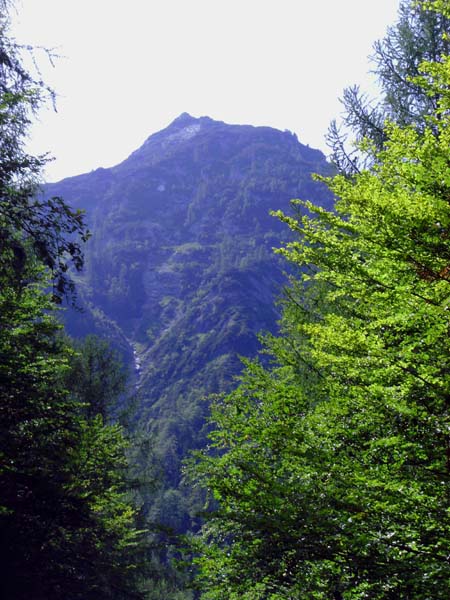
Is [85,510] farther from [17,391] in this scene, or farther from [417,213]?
[417,213]

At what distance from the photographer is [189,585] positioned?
230 inches

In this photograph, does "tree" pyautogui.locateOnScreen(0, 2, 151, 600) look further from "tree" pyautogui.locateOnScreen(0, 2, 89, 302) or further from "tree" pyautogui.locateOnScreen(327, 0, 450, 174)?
"tree" pyautogui.locateOnScreen(327, 0, 450, 174)

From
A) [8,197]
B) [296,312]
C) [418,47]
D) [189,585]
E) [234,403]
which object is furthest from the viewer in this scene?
[418,47]

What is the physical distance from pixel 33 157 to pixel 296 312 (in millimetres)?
5925

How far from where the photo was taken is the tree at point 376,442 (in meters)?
4.16

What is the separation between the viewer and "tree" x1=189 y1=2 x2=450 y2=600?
416cm

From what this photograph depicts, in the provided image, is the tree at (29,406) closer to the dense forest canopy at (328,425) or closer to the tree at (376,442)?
the dense forest canopy at (328,425)

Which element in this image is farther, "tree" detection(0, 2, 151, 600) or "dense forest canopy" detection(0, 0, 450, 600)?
"tree" detection(0, 2, 151, 600)

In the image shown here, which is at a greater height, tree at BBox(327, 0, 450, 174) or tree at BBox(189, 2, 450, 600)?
tree at BBox(327, 0, 450, 174)


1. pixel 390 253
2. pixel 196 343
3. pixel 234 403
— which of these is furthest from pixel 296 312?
pixel 196 343

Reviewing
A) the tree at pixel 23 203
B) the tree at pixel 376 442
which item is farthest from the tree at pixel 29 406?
the tree at pixel 376 442

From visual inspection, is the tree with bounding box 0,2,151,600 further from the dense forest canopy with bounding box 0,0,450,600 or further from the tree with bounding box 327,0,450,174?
the tree with bounding box 327,0,450,174

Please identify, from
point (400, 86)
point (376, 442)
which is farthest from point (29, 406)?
point (400, 86)

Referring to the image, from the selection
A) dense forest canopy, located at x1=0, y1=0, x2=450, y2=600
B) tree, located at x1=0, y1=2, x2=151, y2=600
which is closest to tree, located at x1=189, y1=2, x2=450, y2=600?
dense forest canopy, located at x1=0, y1=0, x2=450, y2=600
